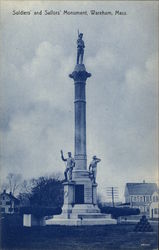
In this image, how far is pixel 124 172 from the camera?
1914 centimetres

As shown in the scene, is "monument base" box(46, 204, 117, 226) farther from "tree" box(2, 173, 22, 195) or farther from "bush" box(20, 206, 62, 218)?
"tree" box(2, 173, 22, 195)

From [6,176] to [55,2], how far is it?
7320 millimetres

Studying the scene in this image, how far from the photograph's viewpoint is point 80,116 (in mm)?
25281

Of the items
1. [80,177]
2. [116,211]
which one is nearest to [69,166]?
[80,177]

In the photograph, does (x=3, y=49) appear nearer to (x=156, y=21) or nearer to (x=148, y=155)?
(x=156, y=21)

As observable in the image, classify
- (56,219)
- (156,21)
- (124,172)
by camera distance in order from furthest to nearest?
1. (56,219)
2. (124,172)
3. (156,21)

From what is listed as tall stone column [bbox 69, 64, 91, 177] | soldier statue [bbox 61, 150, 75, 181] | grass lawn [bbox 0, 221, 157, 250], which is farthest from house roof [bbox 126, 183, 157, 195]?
soldier statue [bbox 61, 150, 75, 181]

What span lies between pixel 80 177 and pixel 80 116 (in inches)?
152

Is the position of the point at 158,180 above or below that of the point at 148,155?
below

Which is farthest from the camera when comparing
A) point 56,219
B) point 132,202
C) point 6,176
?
point 132,202

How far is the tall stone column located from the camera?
25.2m

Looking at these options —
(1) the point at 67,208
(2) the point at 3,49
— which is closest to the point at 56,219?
(1) the point at 67,208

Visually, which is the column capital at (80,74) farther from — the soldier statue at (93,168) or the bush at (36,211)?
the bush at (36,211)

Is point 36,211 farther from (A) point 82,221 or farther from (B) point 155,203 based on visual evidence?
(B) point 155,203
